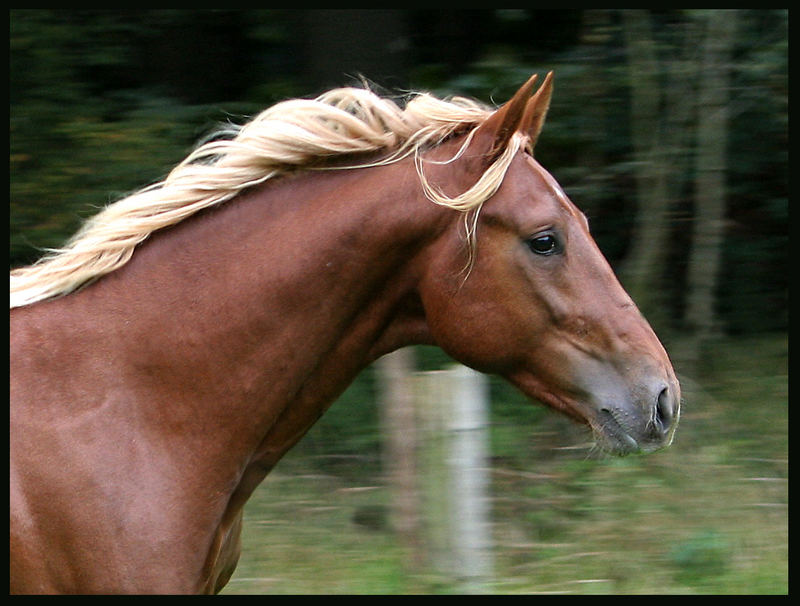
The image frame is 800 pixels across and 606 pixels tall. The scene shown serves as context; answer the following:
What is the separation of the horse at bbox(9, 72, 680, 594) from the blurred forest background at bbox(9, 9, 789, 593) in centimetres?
196

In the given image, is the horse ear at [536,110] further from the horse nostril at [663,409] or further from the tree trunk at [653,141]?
the tree trunk at [653,141]

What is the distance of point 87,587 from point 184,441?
0.43 m

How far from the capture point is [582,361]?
272 cm

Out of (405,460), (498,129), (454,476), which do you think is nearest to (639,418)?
(498,129)

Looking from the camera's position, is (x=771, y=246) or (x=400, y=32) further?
(x=771, y=246)

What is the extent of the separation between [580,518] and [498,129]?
2902 mm

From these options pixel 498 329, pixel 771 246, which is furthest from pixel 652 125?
pixel 498 329

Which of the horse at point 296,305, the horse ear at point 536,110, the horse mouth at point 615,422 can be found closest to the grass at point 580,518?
the horse mouth at point 615,422

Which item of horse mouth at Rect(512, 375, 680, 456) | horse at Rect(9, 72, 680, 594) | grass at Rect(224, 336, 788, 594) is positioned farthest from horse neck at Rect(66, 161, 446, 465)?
grass at Rect(224, 336, 788, 594)

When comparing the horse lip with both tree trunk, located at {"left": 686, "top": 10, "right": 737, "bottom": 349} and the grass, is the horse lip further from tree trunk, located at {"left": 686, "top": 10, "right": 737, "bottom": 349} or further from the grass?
tree trunk, located at {"left": 686, "top": 10, "right": 737, "bottom": 349}

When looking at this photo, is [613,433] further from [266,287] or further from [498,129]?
[266,287]

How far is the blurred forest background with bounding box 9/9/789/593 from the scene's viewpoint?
4902 millimetres

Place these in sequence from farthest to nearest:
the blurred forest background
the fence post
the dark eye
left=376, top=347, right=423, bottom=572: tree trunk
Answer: the blurred forest background < left=376, top=347, right=423, bottom=572: tree trunk < the fence post < the dark eye

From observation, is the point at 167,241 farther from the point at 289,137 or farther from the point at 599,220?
the point at 599,220
